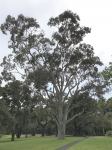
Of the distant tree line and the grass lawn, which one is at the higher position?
the distant tree line

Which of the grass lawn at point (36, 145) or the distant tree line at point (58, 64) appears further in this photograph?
the distant tree line at point (58, 64)

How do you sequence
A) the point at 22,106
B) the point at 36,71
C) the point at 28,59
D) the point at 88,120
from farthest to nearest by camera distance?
the point at 88,120, the point at 22,106, the point at 28,59, the point at 36,71

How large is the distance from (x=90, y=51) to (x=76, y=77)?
503 centimetres

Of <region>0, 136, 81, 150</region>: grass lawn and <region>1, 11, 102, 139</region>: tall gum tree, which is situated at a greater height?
<region>1, 11, 102, 139</region>: tall gum tree

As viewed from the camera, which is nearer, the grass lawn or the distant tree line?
the grass lawn

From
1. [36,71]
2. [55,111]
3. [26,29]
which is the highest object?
[26,29]

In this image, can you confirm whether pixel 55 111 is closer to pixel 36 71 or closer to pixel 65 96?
pixel 65 96

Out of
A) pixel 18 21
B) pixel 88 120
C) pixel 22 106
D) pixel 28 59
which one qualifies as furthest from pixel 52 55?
pixel 88 120

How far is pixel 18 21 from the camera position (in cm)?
6194

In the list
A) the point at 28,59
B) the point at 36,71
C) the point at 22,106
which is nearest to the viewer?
the point at 36,71

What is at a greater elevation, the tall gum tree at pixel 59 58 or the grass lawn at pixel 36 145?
the tall gum tree at pixel 59 58

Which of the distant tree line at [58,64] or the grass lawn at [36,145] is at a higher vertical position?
the distant tree line at [58,64]

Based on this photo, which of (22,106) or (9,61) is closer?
(9,61)

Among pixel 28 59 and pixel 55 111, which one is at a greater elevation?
pixel 28 59
